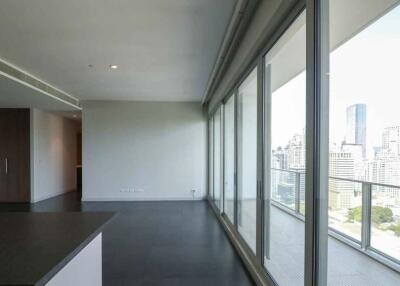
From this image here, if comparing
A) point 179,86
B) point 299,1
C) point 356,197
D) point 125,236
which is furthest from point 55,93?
point 356,197

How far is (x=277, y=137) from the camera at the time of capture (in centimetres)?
299

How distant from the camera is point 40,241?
149 centimetres

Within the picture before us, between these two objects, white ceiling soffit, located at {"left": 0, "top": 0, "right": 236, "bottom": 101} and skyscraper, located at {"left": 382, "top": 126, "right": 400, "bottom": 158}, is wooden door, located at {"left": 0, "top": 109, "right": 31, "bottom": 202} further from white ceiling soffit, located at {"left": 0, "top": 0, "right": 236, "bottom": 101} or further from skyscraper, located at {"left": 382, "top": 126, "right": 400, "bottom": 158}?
skyscraper, located at {"left": 382, "top": 126, "right": 400, "bottom": 158}

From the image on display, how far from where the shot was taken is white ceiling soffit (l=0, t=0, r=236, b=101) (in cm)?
321

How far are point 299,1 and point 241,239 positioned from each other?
323 cm

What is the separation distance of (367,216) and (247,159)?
9.92ft

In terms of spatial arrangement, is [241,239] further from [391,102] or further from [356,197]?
[391,102]

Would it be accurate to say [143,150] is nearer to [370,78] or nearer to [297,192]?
[297,192]

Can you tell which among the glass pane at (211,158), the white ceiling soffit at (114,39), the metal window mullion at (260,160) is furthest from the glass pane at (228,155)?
the metal window mullion at (260,160)

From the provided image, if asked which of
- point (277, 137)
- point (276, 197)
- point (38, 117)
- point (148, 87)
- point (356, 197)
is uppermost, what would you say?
point (148, 87)

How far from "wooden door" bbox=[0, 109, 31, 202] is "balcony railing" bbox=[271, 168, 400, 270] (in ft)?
28.3

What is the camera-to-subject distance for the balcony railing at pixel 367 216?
1.26m

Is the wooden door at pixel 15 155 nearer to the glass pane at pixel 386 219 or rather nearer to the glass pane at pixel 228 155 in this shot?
the glass pane at pixel 228 155

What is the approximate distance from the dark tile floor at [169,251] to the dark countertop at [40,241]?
0.54 m
